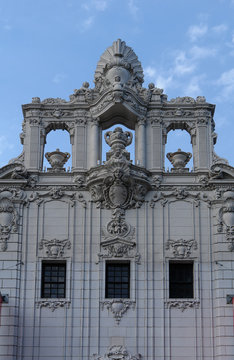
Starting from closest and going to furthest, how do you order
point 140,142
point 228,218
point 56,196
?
1. point 228,218
2. point 56,196
3. point 140,142

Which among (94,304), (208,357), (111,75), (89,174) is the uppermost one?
(111,75)

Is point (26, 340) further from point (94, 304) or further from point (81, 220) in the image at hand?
point (81, 220)

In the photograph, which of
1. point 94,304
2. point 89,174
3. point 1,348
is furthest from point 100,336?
point 89,174

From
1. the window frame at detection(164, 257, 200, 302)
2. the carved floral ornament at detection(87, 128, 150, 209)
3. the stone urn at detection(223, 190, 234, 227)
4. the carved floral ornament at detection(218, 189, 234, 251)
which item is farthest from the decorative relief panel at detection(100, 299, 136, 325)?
the stone urn at detection(223, 190, 234, 227)

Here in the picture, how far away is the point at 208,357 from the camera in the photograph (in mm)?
31266

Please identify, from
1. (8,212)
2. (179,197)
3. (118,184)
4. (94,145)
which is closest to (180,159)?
(179,197)

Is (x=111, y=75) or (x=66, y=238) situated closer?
(x=66, y=238)

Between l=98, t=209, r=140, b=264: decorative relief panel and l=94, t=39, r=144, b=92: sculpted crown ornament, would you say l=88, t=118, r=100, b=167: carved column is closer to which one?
l=94, t=39, r=144, b=92: sculpted crown ornament

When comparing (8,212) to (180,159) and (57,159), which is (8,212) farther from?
(180,159)

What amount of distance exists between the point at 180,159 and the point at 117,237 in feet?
16.2

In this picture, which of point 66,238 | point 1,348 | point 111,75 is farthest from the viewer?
point 111,75

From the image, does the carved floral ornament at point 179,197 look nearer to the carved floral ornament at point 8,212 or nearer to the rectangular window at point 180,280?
the rectangular window at point 180,280

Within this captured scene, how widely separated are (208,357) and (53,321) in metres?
6.34

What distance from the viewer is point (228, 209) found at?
33.2 metres
